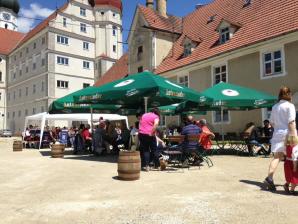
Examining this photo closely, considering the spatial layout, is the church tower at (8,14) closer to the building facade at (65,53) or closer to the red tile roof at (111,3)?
the building facade at (65,53)

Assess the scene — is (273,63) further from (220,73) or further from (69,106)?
(69,106)

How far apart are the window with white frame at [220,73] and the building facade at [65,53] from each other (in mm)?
32732

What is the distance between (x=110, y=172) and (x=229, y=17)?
1970 cm

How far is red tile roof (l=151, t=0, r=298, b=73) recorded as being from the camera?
68.9ft

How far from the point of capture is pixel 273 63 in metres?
20.9

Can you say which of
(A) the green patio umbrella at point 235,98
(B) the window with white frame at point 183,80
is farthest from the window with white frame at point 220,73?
(A) the green patio umbrella at point 235,98

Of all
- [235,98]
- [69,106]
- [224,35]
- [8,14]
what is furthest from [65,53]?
[235,98]

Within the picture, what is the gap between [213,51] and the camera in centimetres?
2503

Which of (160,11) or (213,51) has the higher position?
(160,11)

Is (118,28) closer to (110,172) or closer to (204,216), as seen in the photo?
(110,172)

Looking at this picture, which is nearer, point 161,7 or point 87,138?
point 87,138

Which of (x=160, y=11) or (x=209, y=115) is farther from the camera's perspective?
(x=160, y=11)

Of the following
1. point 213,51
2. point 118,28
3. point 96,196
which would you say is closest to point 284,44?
point 213,51

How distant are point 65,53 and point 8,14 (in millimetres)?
39488
